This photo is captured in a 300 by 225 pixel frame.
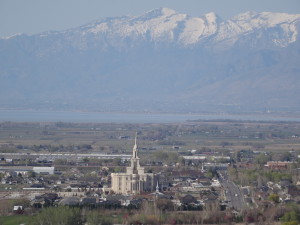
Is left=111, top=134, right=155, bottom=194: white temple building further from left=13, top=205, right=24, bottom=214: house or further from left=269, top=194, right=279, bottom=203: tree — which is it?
left=13, top=205, right=24, bottom=214: house

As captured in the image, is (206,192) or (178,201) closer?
(178,201)

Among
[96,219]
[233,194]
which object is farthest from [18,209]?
[233,194]

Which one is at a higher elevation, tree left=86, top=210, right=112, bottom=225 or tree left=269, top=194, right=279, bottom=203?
tree left=269, top=194, right=279, bottom=203

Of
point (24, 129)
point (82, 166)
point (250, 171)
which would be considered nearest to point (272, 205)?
point (250, 171)

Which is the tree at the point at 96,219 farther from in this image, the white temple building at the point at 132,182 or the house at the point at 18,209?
the white temple building at the point at 132,182

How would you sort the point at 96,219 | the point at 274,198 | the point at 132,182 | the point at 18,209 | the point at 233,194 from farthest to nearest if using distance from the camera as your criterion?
the point at 132,182 → the point at 233,194 → the point at 274,198 → the point at 18,209 → the point at 96,219

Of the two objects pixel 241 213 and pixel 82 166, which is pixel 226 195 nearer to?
pixel 241 213

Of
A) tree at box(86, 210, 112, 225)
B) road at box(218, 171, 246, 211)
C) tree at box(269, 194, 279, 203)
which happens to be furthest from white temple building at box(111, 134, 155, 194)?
tree at box(86, 210, 112, 225)

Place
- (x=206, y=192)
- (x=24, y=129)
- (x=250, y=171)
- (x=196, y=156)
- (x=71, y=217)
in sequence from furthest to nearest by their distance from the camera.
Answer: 1. (x=24, y=129)
2. (x=196, y=156)
3. (x=250, y=171)
4. (x=206, y=192)
5. (x=71, y=217)

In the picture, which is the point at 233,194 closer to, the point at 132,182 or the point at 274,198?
the point at 274,198
